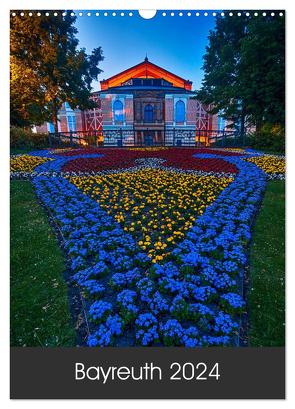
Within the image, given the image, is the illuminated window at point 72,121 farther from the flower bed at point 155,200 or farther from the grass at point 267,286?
the grass at point 267,286

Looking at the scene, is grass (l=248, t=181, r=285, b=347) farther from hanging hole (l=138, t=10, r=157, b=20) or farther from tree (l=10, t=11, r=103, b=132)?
tree (l=10, t=11, r=103, b=132)

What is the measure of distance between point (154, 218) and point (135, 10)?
3207 millimetres

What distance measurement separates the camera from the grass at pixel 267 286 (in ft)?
7.40

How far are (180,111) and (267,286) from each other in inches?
623

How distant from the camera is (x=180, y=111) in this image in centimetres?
1700

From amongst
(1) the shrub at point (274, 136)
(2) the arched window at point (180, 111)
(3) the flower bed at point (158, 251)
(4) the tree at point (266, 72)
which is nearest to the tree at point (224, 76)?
(4) the tree at point (266, 72)

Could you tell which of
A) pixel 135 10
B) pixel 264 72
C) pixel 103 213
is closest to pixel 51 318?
pixel 103 213

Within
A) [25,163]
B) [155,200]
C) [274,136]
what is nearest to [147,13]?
[155,200]

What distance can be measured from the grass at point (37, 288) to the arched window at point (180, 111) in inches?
522

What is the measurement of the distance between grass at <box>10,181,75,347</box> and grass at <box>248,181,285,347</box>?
1682mm


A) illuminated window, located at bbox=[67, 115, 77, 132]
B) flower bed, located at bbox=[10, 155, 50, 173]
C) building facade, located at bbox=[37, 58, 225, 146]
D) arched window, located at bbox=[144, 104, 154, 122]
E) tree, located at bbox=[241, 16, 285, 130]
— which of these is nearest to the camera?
tree, located at bbox=[241, 16, 285, 130]

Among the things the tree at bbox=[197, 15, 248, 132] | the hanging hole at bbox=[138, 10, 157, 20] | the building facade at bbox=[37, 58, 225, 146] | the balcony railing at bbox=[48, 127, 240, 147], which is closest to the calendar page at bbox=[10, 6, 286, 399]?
the hanging hole at bbox=[138, 10, 157, 20]

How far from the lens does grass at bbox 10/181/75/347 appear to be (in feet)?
7.54

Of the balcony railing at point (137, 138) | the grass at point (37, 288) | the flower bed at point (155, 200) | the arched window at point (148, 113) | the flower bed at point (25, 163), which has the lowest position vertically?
the grass at point (37, 288)
